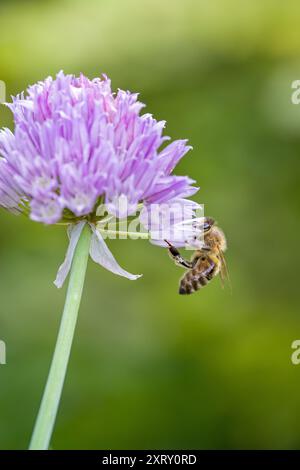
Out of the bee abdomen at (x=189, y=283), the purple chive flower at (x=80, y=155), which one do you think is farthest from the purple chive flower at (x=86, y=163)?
the bee abdomen at (x=189, y=283)

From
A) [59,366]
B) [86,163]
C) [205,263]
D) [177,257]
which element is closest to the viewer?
[59,366]

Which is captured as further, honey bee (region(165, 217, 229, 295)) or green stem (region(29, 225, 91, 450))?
honey bee (region(165, 217, 229, 295))

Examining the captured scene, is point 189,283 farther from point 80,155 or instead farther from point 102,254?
point 80,155

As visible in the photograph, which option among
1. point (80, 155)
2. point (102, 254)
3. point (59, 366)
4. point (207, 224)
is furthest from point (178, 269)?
point (59, 366)

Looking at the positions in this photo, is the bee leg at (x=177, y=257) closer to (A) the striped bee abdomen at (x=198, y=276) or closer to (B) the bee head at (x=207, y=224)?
(A) the striped bee abdomen at (x=198, y=276)

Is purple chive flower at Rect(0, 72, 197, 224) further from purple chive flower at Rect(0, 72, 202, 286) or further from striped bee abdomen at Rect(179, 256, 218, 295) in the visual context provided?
Result: striped bee abdomen at Rect(179, 256, 218, 295)

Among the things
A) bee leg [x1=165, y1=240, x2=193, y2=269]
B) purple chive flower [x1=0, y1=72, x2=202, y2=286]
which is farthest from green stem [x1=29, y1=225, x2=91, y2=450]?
bee leg [x1=165, y1=240, x2=193, y2=269]

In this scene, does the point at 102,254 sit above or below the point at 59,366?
above
